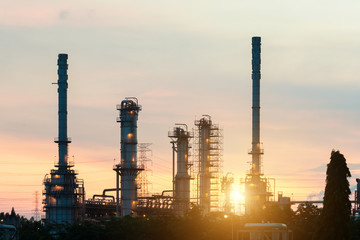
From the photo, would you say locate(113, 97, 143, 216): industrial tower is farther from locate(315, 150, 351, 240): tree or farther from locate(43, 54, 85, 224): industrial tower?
locate(315, 150, 351, 240): tree

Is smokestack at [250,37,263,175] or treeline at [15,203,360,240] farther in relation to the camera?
smokestack at [250,37,263,175]

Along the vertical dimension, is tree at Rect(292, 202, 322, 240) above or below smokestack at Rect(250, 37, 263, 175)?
below

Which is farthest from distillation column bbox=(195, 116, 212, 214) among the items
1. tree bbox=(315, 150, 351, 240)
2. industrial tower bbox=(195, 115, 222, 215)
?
tree bbox=(315, 150, 351, 240)

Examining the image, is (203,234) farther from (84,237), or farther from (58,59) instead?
(58,59)

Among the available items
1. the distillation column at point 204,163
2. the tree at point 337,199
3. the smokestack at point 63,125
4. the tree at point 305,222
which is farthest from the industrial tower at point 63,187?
the tree at point 337,199

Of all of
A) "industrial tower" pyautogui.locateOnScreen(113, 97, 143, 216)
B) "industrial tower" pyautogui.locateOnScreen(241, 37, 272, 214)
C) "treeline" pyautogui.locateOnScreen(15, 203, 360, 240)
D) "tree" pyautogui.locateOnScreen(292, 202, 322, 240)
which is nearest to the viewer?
"treeline" pyautogui.locateOnScreen(15, 203, 360, 240)

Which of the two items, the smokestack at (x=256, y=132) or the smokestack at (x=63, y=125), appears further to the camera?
the smokestack at (x=256, y=132)

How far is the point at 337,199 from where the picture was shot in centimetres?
7931

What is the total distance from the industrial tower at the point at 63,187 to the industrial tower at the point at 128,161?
8.53m

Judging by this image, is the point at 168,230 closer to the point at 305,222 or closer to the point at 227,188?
the point at 305,222

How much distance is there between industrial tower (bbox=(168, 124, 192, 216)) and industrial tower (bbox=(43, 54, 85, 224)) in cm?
1531

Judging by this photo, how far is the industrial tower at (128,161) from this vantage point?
130 meters

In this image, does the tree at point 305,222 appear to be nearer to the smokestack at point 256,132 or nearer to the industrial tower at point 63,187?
the smokestack at point 256,132

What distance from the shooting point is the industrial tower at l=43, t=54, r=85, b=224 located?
13412 centimetres
